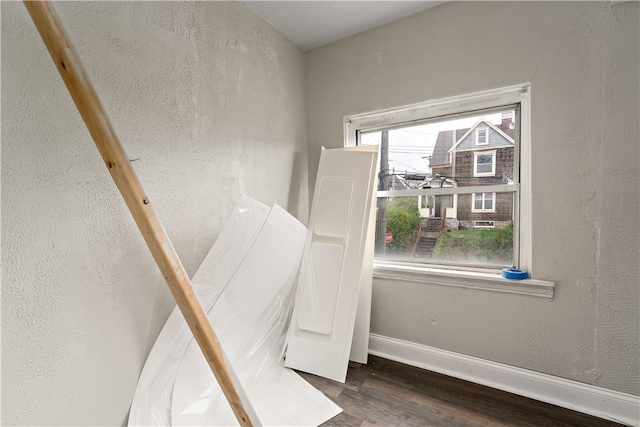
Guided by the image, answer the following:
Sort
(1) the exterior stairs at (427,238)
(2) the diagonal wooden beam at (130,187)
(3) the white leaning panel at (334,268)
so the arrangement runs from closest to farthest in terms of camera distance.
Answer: (2) the diagonal wooden beam at (130,187) < (3) the white leaning panel at (334,268) < (1) the exterior stairs at (427,238)

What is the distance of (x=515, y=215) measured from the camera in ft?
5.92

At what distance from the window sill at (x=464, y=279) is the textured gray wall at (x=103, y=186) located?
1.21 m

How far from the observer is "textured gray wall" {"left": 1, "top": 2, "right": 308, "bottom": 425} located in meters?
1.03

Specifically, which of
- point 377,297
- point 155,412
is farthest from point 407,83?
point 155,412

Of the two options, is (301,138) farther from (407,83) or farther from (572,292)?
(572,292)

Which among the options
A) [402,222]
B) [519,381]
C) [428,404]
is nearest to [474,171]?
[402,222]

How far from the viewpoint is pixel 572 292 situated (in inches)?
61.7

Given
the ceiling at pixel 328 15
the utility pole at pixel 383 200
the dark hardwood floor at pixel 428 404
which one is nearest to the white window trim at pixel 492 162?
the utility pole at pixel 383 200

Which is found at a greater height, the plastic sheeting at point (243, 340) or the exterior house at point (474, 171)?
the exterior house at point (474, 171)

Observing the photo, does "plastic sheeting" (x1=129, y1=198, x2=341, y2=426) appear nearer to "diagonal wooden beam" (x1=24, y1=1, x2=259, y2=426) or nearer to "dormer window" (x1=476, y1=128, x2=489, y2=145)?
"diagonal wooden beam" (x1=24, y1=1, x2=259, y2=426)

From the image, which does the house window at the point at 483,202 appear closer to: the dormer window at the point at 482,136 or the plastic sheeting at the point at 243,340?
the dormer window at the point at 482,136

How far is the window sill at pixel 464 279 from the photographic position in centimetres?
164

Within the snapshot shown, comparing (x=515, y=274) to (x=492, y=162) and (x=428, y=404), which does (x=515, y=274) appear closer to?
(x=492, y=162)

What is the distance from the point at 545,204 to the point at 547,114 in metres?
0.50
